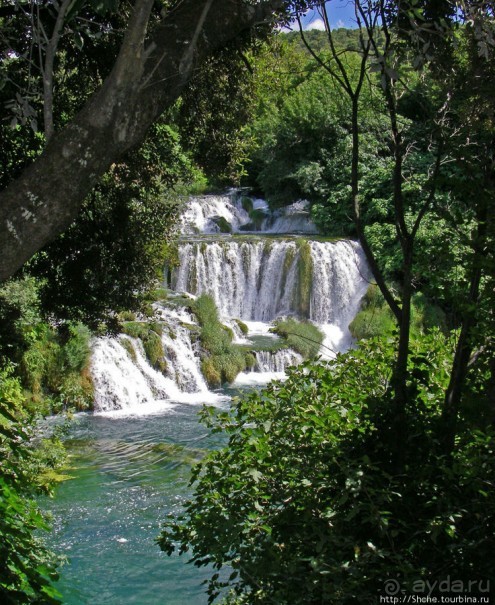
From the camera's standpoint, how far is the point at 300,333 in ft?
55.1

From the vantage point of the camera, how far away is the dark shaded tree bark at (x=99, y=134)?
2.74 metres

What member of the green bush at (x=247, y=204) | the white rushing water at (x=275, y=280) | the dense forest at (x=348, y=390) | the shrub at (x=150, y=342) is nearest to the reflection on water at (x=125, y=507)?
the dense forest at (x=348, y=390)

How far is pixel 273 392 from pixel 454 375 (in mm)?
1154

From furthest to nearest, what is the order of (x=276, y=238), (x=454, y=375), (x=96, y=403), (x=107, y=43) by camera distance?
1. (x=276, y=238)
2. (x=96, y=403)
3. (x=107, y=43)
4. (x=454, y=375)

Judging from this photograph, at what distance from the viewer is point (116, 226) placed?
7160 mm

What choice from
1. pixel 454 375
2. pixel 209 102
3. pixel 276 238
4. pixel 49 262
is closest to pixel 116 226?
pixel 49 262

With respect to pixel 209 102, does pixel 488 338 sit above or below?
below

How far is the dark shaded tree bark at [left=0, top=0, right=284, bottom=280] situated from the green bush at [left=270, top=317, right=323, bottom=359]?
40.2 feet

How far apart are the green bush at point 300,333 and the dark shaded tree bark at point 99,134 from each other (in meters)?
12.3

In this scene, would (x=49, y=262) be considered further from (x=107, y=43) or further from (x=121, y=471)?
(x=121, y=471)

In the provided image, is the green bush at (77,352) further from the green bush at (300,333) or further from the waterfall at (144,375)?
the green bush at (300,333)

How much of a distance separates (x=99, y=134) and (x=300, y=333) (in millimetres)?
14128

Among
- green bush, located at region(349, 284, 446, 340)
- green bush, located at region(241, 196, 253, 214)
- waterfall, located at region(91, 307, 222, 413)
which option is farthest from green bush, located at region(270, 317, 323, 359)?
green bush, located at region(241, 196, 253, 214)

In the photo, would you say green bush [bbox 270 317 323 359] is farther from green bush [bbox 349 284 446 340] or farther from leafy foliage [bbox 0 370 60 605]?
leafy foliage [bbox 0 370 60 605]
